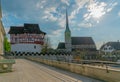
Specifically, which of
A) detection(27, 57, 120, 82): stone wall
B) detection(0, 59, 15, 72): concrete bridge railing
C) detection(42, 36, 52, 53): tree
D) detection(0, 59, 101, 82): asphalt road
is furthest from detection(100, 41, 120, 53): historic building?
detection(27, 57, 120, 82): stone wall

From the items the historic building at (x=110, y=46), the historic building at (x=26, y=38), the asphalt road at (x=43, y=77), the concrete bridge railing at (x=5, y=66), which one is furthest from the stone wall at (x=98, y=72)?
the historic building at (x=110, y=46)

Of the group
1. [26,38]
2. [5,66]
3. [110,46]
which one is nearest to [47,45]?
[26,38]

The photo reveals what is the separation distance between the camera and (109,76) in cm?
1084

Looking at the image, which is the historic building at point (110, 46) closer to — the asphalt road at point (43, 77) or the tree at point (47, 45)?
the tree at point (47, 45)

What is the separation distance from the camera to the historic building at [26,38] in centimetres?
9331

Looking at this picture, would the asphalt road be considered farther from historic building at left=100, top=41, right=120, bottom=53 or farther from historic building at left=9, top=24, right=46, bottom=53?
historic building at left=100, top=41, right=120, bottom=53

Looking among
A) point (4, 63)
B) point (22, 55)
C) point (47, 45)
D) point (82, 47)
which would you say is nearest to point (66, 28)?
point (82, 47)

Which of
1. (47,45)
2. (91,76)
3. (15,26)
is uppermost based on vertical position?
(15,26)

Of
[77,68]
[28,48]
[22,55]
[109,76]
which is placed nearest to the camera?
[109,76]

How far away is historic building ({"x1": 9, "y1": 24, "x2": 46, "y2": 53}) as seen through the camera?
9331 centimetres

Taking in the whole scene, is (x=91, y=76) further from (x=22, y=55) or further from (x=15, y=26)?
(x=15, y=26)

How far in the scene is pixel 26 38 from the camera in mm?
96250

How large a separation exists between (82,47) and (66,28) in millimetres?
21052

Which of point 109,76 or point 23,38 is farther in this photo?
point 23,38
